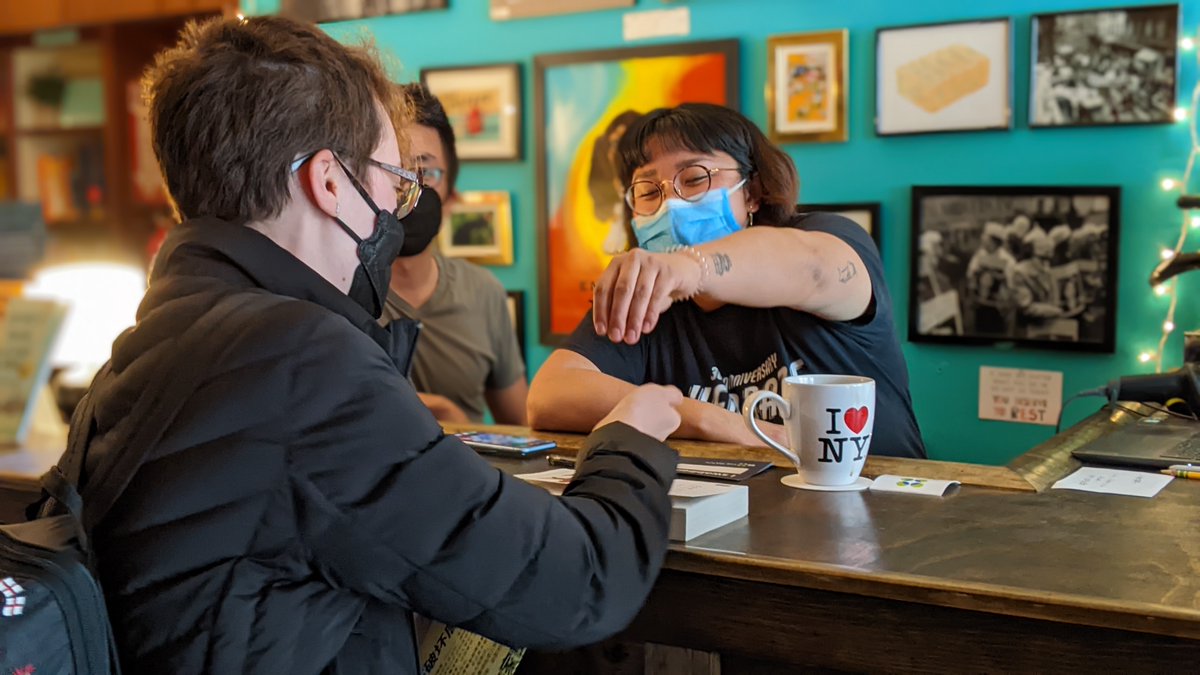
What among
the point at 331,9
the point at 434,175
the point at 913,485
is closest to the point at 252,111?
the point at 913,485

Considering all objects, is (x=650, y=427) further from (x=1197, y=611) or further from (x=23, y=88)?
(x=23, y=88)

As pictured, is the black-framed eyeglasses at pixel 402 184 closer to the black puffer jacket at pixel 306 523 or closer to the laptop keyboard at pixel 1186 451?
the black puffer jacket at pixel 306 523

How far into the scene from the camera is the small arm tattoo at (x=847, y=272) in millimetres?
1830

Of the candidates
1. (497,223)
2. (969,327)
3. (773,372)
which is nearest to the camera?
(773,372)

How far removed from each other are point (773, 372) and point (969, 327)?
3.76 ft

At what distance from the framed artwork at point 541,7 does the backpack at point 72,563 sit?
2471 millimetres

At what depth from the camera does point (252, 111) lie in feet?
3.80

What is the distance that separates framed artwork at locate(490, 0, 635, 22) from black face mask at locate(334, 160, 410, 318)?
2179 mm

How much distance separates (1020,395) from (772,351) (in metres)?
1.17

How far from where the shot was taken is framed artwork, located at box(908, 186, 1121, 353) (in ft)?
9.05

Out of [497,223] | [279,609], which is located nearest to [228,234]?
[279,609]

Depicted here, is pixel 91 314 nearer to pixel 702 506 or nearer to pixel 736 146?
pixel 736 146

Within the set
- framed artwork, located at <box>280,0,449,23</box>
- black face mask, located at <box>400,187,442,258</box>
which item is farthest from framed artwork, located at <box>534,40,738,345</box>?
black face mask, located at <box>400,187,442,258</box>

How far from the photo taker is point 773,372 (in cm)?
196
